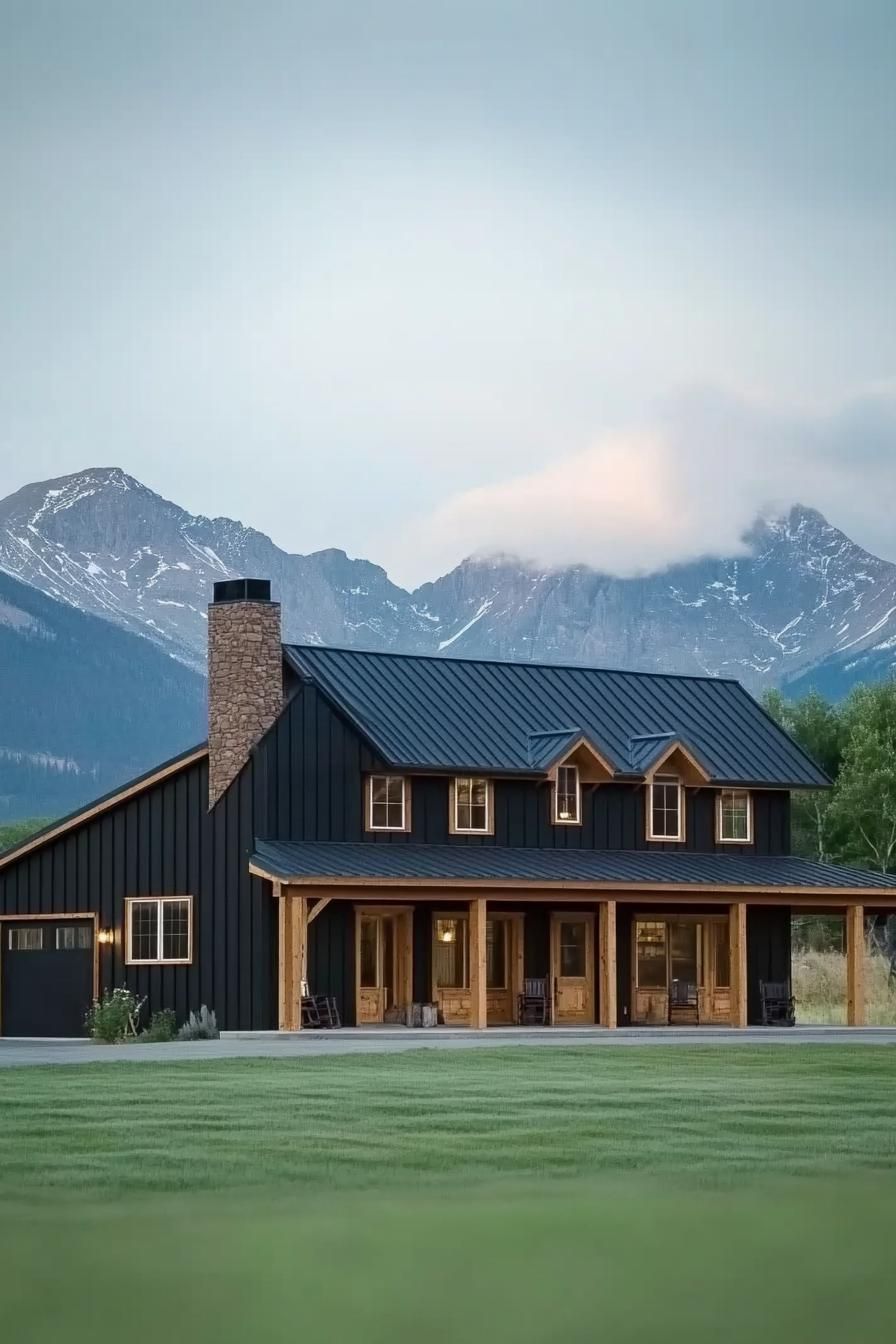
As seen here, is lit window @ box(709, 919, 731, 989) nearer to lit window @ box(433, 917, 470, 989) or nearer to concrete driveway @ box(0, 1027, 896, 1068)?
concrete driveway @ box(0, 1027, 896, 1068)

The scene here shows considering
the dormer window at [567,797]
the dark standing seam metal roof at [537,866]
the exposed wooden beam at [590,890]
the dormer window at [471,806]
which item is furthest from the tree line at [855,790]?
the dormer window at [471,806]

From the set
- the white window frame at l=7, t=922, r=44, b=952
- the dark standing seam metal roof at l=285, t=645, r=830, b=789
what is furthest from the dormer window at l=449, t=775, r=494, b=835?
the white window frame at l=7, t=922, r=44, b=952

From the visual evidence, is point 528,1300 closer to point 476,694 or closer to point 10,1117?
point 10,1117

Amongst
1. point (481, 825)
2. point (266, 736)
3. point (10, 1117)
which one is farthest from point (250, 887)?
point (10, 1117)

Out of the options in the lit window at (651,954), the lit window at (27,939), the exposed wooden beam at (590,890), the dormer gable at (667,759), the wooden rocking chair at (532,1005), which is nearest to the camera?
the exposed wooden beam at (590,890)

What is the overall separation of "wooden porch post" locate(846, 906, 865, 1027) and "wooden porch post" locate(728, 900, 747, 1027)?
2.07 metres

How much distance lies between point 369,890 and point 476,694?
7.97 metres

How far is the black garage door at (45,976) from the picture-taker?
42.2m

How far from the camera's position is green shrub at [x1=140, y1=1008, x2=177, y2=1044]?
125 ft

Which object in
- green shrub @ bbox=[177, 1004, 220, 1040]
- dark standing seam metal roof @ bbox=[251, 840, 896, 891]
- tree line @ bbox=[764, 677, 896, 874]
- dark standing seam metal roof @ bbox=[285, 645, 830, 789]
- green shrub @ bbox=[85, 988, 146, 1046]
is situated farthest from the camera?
tree line @ bbox=[764, 677, 896, 874]

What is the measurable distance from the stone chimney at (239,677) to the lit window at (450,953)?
14.9 feet

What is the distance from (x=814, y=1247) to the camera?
42.0 feet

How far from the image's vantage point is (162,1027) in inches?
1513

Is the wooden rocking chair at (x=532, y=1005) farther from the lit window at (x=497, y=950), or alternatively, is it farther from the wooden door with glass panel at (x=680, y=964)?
the wooden door with glass panel at (x=680, y=964)
